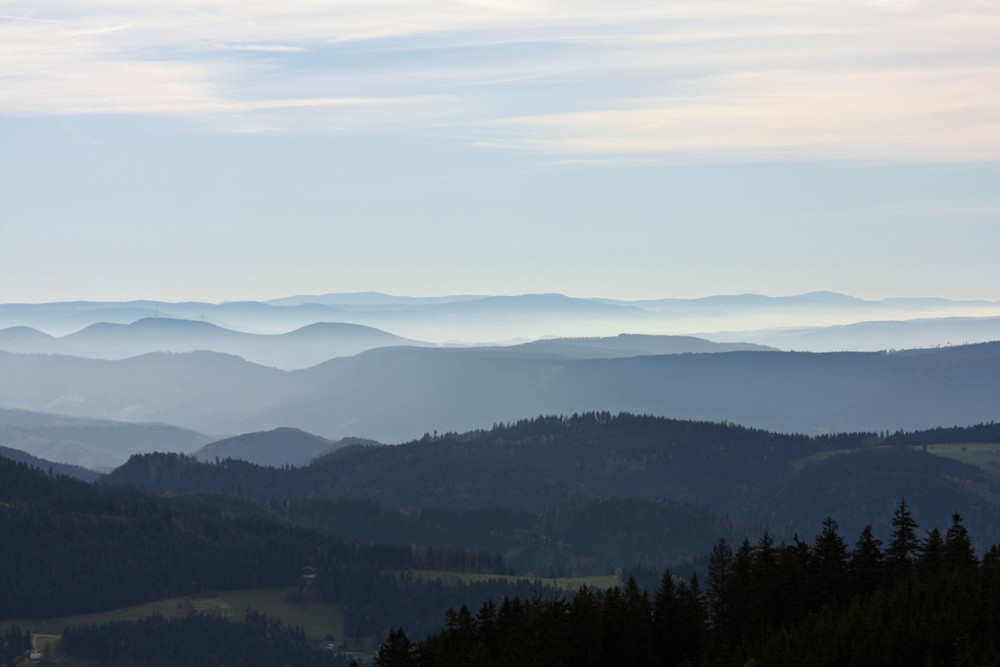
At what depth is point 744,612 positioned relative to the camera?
11081 cm

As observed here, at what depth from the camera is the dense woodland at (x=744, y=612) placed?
311 ft

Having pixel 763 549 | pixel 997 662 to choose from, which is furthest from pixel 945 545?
pixel 997 662

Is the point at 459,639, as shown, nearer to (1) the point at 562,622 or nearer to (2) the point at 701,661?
(1) the point at 562,622

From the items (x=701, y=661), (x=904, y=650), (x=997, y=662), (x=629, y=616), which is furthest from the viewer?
(x=629, y=616)

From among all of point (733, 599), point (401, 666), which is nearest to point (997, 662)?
point (733, 599)

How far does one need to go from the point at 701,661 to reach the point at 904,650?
19507 millimetres

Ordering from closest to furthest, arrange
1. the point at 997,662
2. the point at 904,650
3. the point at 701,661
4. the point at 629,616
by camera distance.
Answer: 1. the point at 997,662
2. the point at 904,650
3. the point at 701,661
4. the point at 629,616

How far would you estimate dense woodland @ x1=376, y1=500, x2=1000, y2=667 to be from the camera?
311 feet

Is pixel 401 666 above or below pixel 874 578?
below

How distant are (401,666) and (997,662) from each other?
166ft

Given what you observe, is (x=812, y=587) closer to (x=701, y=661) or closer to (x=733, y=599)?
(x=733, y=599)

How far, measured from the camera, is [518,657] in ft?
338

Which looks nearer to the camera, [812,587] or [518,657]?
[518,657]

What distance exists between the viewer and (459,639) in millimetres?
113938
